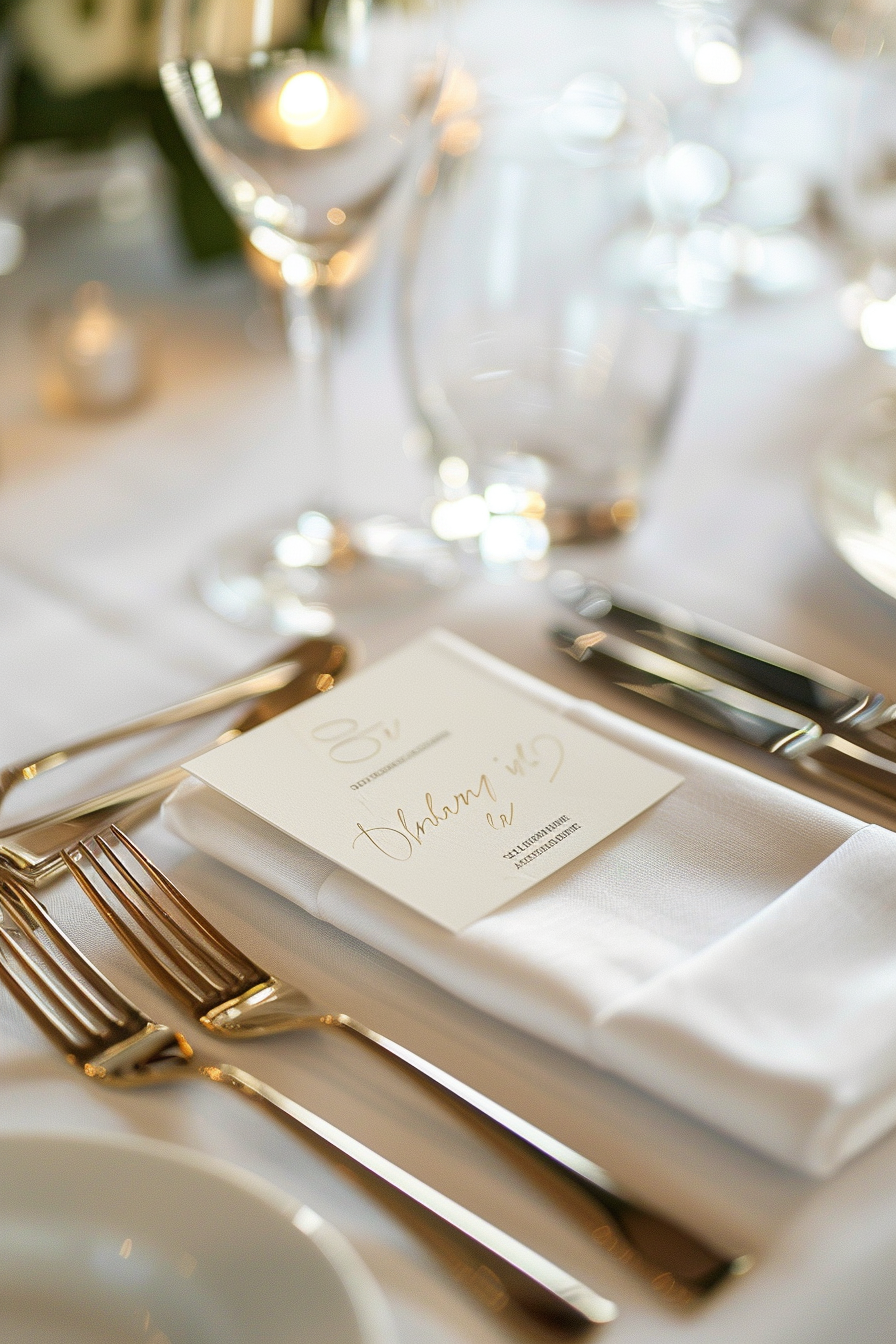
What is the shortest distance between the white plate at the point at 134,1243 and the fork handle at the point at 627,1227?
2.7 inches

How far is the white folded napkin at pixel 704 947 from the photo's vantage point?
1.13 ft

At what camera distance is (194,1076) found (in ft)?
1.24

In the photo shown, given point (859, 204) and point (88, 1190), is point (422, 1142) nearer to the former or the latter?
point (88, 1190)

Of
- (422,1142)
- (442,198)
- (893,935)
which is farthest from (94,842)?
(442,198)

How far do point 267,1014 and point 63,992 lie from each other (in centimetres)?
6

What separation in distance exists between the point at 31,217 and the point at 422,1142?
923 mm

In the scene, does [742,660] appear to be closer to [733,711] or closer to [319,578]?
[733,711]

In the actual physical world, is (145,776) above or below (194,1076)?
above

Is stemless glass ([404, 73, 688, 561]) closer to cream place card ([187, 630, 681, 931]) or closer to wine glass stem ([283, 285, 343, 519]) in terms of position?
wine glass stem ([283, 285, 343, 519])

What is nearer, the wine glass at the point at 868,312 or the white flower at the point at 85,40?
the wine glass at the point at 868,312

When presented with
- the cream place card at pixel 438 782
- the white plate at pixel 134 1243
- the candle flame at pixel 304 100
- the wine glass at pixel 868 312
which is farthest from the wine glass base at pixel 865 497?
the white plate at pixel 134 1243

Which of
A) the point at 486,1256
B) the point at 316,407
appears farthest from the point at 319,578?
the point at 486,1256

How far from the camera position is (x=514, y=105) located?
65 cm

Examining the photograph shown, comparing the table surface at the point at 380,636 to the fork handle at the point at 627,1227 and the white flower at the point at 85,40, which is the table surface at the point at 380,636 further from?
the white flower at the point at 85,40
